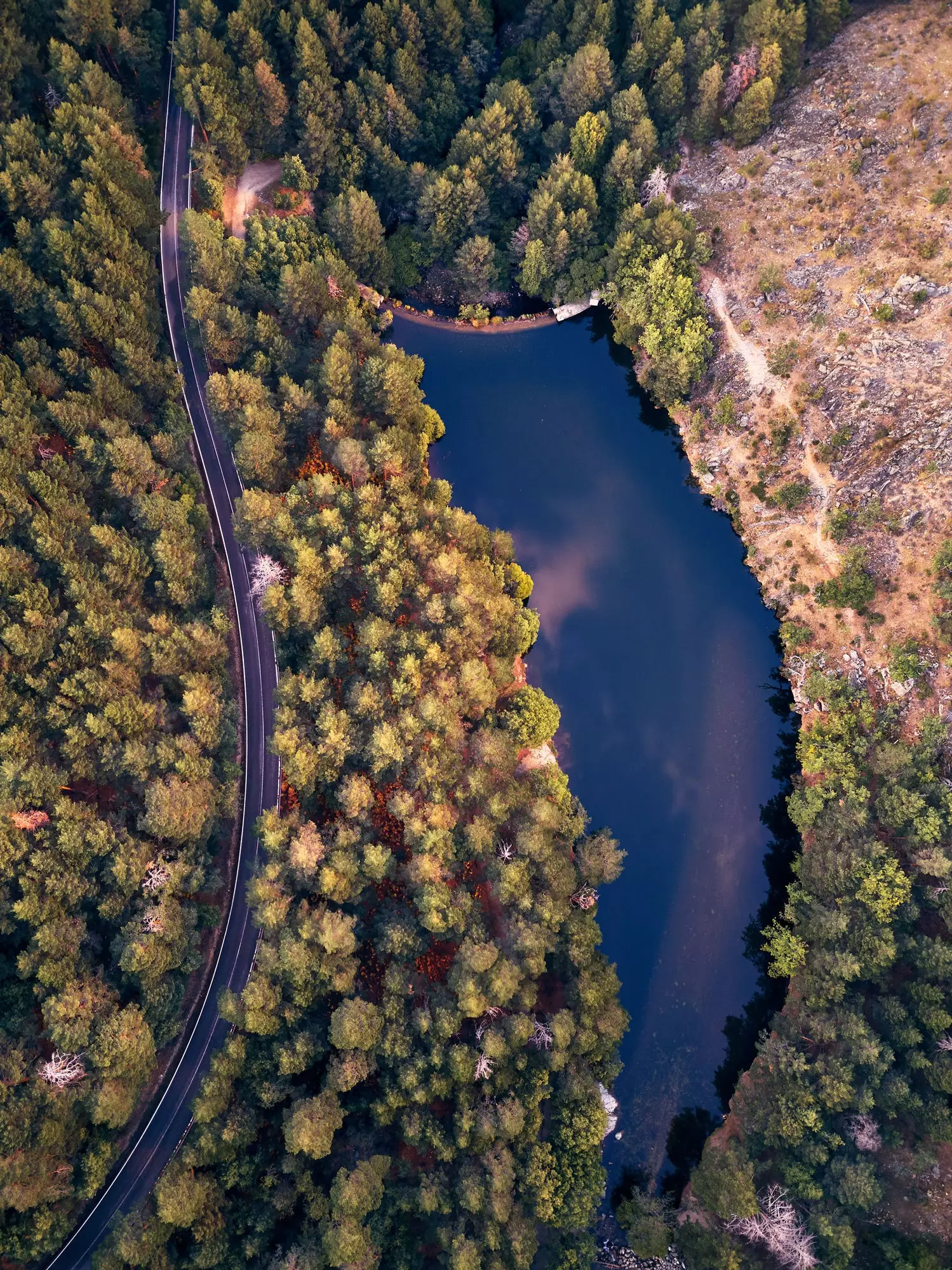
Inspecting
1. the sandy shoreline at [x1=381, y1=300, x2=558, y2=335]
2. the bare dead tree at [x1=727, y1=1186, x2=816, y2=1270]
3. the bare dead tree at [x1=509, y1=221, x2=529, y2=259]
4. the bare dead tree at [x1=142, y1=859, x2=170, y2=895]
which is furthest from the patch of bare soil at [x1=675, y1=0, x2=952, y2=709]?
the bare dead tree at [x1=142, y1=859, x2=170, y2=895]

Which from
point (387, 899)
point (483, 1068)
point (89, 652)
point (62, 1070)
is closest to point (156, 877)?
point (62, 1070)

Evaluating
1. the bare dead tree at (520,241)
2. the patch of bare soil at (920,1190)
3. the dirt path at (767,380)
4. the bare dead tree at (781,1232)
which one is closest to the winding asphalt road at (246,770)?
the bare dead tree at (520,241)

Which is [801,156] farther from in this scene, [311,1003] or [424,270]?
[311,1003]

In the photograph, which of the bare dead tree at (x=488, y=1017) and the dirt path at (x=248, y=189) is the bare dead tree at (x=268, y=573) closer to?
the dirt path at (x=248, y=189)

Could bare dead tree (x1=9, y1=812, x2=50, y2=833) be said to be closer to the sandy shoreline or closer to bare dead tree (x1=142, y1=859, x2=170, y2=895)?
bare dead tree (x1=142, y1=859, x2=170, y2=895)

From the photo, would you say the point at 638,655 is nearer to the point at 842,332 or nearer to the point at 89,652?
the point at 842,332
